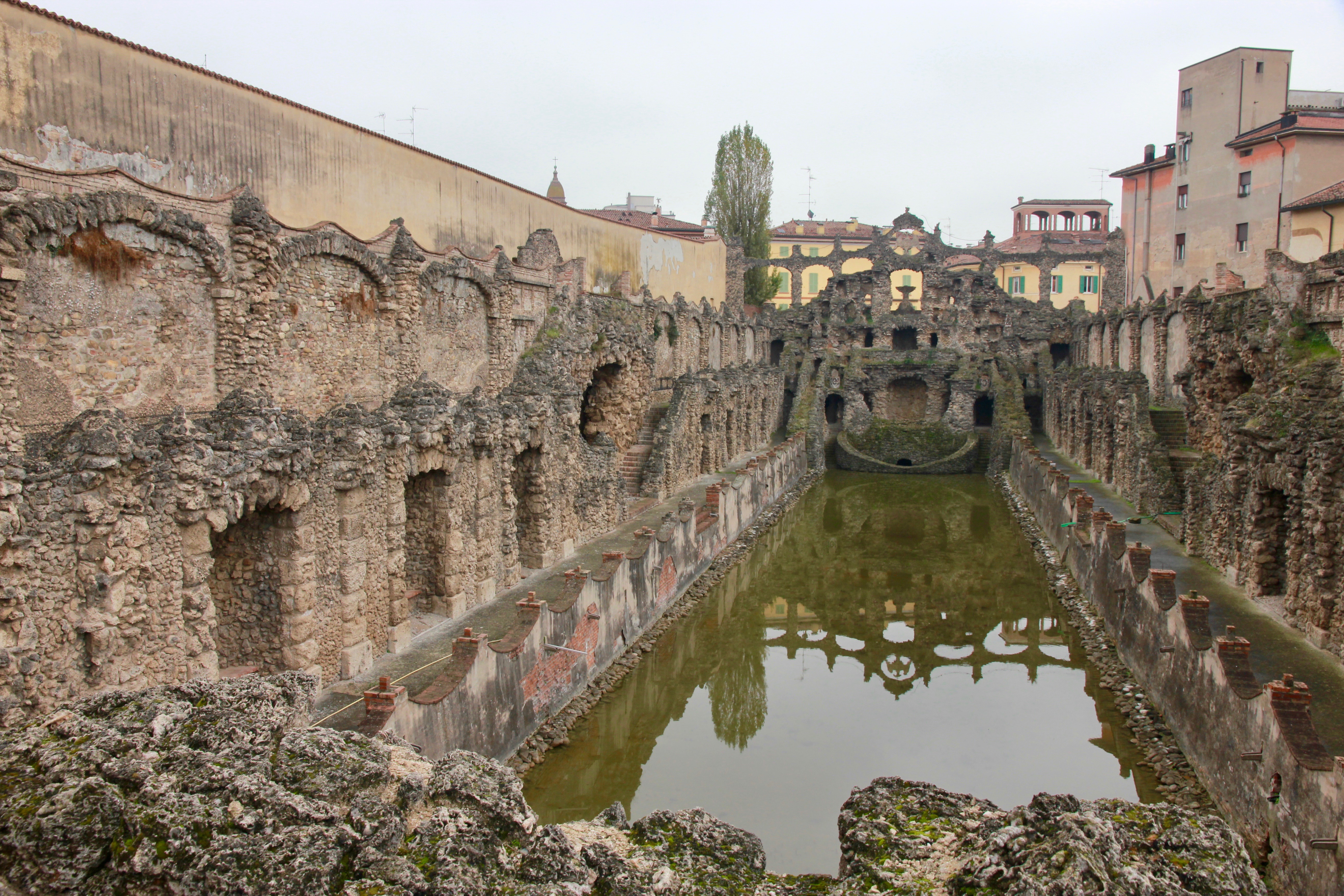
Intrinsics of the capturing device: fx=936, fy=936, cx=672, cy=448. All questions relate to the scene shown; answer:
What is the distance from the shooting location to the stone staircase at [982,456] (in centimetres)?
3391

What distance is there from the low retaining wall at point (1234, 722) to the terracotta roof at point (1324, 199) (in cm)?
1534

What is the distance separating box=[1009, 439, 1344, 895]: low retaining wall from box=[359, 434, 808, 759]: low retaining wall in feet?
22.4

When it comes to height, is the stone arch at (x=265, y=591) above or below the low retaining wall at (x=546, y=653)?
above

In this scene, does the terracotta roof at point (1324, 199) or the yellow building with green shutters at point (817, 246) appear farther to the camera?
the yellow building with green shutters at point (817, 246)

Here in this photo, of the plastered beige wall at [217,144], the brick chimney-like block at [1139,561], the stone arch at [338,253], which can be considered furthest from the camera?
the brick chimney-like block at [1139,561]

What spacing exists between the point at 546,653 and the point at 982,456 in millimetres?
26574

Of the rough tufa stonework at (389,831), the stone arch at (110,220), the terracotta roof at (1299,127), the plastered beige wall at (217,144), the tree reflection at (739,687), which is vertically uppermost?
the terracotta roof at (1299,127)

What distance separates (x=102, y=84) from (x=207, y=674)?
753 centimetres

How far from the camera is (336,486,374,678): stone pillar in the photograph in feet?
34.9

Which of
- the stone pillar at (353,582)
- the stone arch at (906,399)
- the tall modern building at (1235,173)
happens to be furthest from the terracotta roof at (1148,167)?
the stone pillar at (353,582)

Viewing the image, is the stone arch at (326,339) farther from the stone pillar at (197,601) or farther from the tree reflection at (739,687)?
the tree reflection at (739,687)

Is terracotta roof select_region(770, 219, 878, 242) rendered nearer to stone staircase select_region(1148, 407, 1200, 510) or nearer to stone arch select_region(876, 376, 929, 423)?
stone arch select_region(876, 376, 929, 423)

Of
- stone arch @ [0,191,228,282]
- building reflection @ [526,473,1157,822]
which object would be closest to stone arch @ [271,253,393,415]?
stone arch @ [0,191,228,282]

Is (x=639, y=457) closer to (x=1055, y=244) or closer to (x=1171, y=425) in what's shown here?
(x=1171, y=425)
